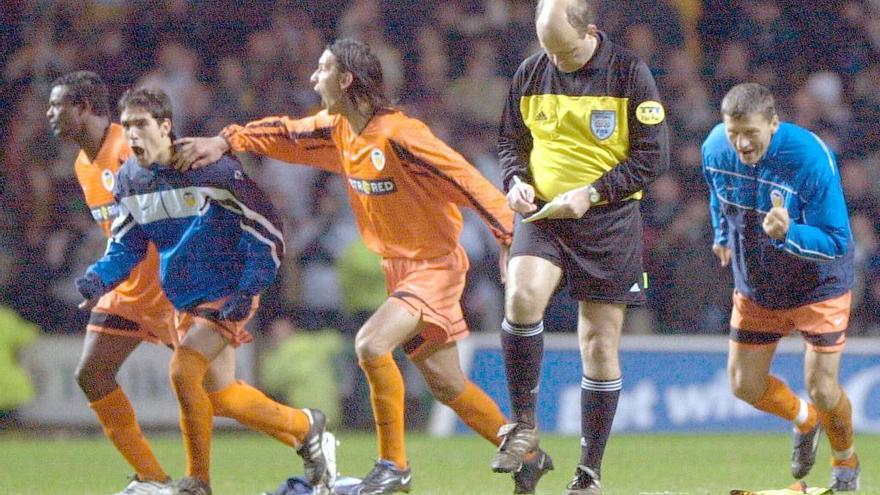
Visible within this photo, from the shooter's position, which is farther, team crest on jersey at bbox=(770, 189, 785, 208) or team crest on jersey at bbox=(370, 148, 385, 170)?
team crest on jersey at bbox=(370, 148, 385, 170)

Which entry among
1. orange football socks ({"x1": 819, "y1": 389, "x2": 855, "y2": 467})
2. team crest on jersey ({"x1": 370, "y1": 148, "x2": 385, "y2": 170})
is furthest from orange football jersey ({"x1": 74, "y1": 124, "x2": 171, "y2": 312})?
orange football socks ({"x1": 819, "y1": 389, "x2": 855, "y2": 467})

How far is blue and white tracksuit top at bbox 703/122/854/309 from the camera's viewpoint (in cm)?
675

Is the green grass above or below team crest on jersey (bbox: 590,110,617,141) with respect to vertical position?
below

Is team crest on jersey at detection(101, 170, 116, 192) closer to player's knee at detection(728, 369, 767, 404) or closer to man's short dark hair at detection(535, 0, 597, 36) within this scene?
man's short dark hair at detection(535, 0, 597, 36)

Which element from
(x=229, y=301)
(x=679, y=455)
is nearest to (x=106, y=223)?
(x=229, y=301)

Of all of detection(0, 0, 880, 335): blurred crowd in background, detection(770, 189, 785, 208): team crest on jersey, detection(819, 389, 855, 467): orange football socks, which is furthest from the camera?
detection(0, 0, 880, 335): blurred crowd in background

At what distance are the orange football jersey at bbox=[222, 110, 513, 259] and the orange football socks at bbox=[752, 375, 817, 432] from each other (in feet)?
5.61

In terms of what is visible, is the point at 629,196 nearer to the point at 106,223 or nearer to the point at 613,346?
the point at 613,346

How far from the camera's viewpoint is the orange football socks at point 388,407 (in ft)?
21.0

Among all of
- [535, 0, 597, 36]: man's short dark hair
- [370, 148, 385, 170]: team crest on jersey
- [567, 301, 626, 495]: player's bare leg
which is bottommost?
[567, 301, 626, 495]: player's bare leg

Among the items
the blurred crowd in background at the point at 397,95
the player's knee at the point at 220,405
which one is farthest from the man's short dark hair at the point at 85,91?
the blurred crowd in background at the point at 397,95

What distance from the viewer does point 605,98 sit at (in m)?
5.75

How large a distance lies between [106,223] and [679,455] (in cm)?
432

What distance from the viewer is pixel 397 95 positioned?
41.2 feet
